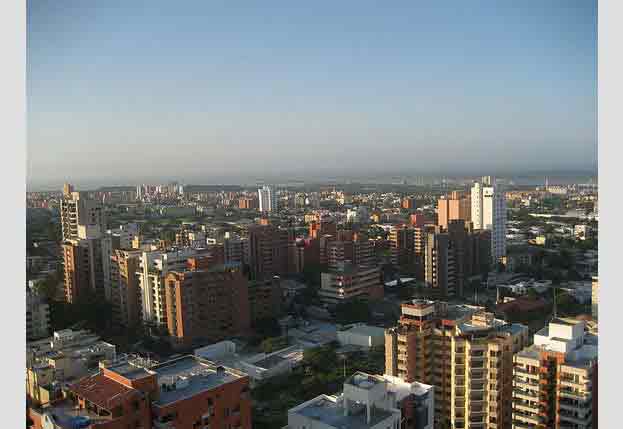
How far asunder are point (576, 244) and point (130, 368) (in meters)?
8.24

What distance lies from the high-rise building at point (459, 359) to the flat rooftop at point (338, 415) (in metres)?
0.90

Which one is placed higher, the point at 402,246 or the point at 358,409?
the point at 402,246

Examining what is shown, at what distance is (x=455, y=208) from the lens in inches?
382

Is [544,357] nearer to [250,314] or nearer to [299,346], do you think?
[299,346]

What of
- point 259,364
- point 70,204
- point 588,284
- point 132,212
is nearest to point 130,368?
point 259,364

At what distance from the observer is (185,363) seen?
2.62 meters

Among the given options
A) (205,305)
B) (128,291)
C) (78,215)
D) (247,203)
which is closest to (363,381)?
(205,305)

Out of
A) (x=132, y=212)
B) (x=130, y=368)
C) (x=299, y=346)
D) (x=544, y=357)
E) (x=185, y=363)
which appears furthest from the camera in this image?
(x=132, y=212)

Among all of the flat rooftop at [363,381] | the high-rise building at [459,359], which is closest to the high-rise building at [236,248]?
the high-rise building at [459,359]

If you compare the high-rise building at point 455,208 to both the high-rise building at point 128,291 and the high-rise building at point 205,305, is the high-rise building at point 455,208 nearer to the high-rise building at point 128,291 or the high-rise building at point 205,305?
the high-rise building at point 205,305

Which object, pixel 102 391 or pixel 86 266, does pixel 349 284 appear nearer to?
pixel 86 266

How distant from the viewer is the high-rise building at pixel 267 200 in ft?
38.5

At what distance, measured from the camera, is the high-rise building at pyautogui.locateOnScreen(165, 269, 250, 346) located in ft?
17.5

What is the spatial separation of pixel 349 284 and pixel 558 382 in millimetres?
4263
